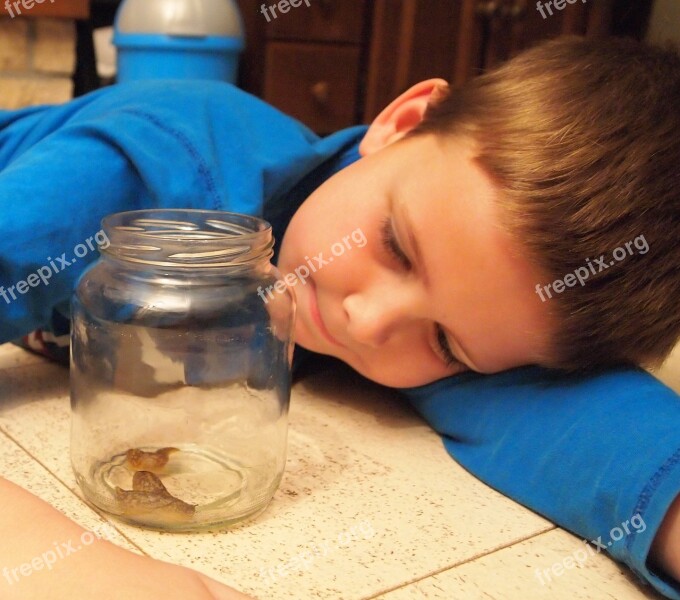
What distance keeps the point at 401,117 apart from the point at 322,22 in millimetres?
1008

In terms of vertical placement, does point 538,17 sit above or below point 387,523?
above

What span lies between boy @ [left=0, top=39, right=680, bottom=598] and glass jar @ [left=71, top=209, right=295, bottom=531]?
4.1 inches

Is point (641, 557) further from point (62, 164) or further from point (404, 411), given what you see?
point (62, 164)

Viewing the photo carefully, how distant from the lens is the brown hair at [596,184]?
22.7 inches

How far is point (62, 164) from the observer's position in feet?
2.15

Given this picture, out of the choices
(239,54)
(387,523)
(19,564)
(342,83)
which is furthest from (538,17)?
(19,564)

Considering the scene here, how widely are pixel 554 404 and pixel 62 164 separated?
446mm

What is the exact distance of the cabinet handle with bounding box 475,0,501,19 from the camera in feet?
5.91

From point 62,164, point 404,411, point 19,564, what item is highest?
point 62,164

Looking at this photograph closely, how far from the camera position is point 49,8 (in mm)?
1533

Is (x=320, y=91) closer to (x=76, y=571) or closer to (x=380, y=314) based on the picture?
(x=380, y=314)
